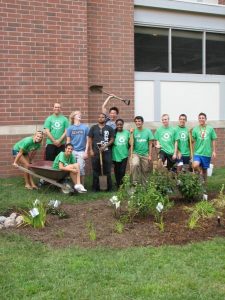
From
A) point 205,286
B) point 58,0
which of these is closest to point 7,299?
point 205,286

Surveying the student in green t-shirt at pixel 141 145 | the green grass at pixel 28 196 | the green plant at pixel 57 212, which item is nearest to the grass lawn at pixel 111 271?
the green plant at pixel 57 212

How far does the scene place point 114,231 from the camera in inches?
250

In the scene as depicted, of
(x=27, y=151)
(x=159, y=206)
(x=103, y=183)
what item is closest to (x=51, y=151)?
(x=27, y=151)

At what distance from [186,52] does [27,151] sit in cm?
637

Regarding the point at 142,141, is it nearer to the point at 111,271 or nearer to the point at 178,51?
the point at 178,51

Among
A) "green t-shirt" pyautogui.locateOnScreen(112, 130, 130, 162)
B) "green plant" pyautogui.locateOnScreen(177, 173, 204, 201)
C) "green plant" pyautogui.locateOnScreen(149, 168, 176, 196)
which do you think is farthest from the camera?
"green t-shirt" pyautogui.locateOnScreen(112, 130, 130, 162)

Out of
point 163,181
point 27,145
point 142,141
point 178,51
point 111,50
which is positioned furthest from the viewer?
point 178,51

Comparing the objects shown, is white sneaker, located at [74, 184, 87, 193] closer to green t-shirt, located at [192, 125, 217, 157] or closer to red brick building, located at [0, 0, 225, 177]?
red brick building, located at [0, 0, 225, 177]

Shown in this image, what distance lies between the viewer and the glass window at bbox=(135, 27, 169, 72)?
12852mm

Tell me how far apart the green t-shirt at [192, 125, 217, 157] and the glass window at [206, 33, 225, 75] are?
4511 millimetres

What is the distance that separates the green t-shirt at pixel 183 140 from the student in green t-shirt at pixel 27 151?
303cm

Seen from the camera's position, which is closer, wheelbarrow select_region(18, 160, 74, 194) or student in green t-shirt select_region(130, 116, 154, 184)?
wheelbarrow select_region(18, 160, 74, 194)

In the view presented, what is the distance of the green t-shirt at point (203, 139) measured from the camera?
9.93m

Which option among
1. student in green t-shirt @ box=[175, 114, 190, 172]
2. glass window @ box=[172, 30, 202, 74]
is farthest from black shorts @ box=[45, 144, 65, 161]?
glass window @ box=[172, 30, 202, 74]
